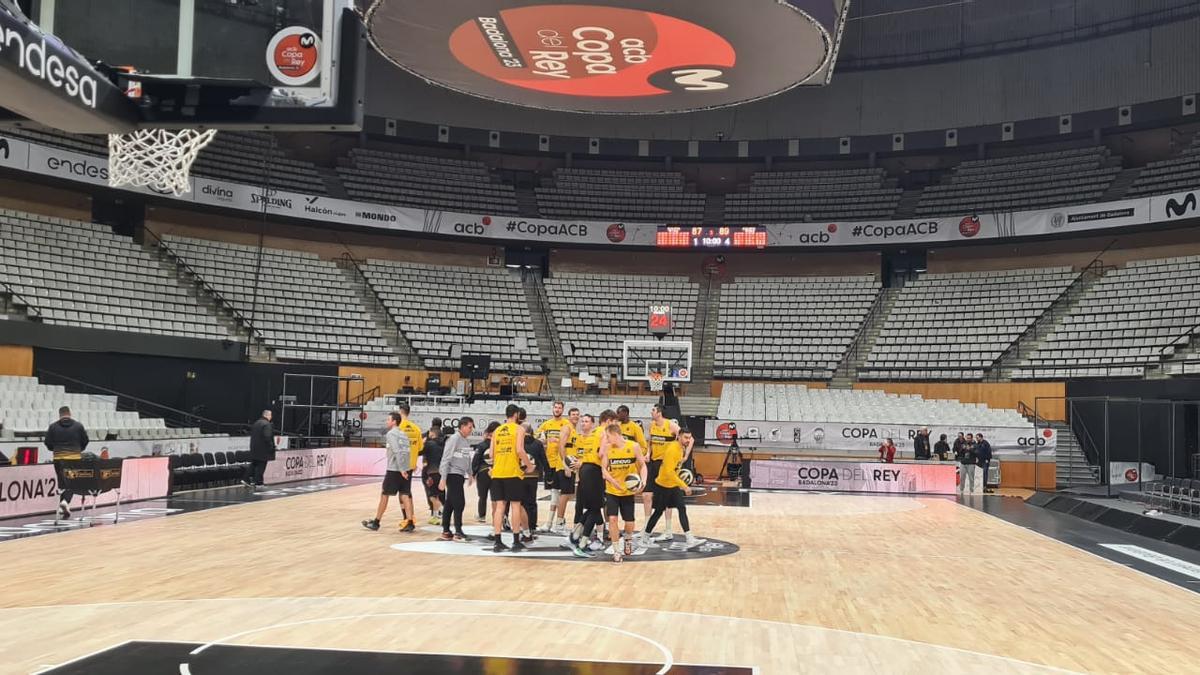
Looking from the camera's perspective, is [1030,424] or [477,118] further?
[477,118]

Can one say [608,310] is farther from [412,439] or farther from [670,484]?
[670,484]

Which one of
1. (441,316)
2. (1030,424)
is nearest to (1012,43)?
(1030,424)

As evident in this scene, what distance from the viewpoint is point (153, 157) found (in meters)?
8.77

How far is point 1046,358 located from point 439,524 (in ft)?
78.9

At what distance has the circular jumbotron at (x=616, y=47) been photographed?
1240 cm

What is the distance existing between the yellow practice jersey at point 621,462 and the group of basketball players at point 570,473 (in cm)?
1

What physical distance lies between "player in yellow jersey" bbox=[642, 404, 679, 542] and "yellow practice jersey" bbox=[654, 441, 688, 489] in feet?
0.21

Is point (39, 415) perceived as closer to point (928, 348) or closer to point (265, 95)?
point (265, 95)

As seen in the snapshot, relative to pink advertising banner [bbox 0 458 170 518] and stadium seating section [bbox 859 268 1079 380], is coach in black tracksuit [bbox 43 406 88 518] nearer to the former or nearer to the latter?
pink advertising banner [bbox 0 458 170 518]

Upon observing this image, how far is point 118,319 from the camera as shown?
27453 millimetres

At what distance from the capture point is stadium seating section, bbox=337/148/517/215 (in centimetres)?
3791

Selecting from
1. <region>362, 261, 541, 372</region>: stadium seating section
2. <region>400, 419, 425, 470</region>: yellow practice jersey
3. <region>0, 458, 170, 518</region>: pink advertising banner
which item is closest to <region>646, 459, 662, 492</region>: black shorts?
<region>400, 419, 425, 470</region>: yellow practice jersey

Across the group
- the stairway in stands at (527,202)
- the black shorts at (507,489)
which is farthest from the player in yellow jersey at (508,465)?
the stairway in stands at (527,202)

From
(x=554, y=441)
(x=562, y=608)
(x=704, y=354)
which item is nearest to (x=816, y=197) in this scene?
(x=704, y=354)
